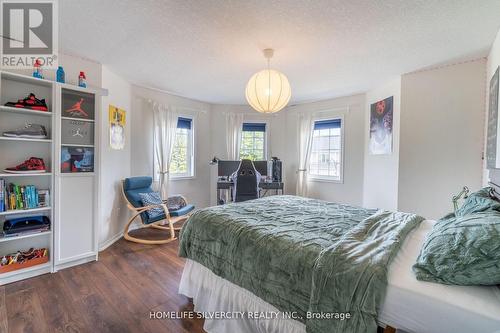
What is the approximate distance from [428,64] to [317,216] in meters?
2.39

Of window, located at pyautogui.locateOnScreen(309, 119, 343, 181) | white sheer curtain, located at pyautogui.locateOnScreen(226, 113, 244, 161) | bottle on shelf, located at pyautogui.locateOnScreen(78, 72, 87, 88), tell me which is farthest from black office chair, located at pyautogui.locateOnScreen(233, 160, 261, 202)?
bottle on shelf, located at pyautogui.locateOnScreen(78, 72, 87, 88)

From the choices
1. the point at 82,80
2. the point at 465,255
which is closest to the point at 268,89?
the point at 465,255

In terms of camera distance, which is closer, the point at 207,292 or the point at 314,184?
the point at 207,292

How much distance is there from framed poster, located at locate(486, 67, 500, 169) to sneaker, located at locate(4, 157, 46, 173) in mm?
4356

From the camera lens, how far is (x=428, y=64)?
8.91ft

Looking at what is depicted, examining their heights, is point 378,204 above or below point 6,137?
below

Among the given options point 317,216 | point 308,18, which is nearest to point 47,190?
point 317,216

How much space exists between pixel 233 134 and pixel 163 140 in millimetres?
1457

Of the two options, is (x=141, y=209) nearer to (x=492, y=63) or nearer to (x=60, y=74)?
(x=60, y=74)

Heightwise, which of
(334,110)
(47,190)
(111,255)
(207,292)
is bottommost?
(111,255)

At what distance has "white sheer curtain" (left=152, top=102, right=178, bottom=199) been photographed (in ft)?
13.2

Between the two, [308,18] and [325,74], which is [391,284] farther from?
[325,74]

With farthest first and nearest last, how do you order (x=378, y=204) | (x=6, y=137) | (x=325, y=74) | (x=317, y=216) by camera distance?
1. (x=378, y=204)
2. (x=325, y=74)
3. (x=6, y=137)
4. (x=317, y=216)

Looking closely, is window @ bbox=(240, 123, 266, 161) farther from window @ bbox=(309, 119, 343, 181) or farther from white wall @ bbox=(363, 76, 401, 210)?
white wall @ bbox=(363, 76, 401, 210)
